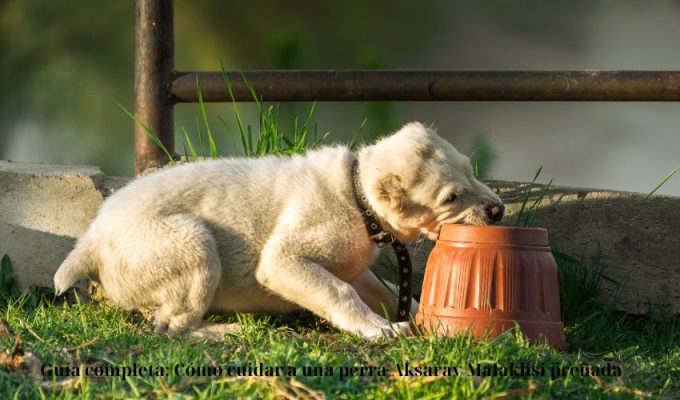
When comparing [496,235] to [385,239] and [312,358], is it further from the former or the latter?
[312,358]

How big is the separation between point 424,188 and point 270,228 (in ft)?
2.41

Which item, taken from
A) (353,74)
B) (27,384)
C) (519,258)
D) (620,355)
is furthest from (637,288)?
(27,384)

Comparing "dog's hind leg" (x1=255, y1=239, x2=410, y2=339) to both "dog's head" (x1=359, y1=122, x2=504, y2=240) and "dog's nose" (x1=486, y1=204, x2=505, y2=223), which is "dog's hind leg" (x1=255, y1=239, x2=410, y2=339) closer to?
"dog's head" (x1=359, y1=122, x2=504, y2=240)

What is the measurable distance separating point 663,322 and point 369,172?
198cm

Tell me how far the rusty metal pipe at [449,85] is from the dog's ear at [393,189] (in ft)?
4.56

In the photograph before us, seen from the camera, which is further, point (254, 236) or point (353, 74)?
point (353, 74)

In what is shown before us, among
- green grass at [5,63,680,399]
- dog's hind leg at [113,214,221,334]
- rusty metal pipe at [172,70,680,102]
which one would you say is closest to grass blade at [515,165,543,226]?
green grass at [5,63,680,399]

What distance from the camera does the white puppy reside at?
4137mm

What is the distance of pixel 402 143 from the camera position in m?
4.23

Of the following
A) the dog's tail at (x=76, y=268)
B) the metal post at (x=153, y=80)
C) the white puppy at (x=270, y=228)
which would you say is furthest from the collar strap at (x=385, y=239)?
the metal post at (x=153, y=80)

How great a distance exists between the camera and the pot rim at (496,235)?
386 cm

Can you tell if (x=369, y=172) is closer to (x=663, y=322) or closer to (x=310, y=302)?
(x=310, y=302)

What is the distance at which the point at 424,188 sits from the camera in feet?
13.5

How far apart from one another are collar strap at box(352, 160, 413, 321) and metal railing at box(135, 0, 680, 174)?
1.15m
